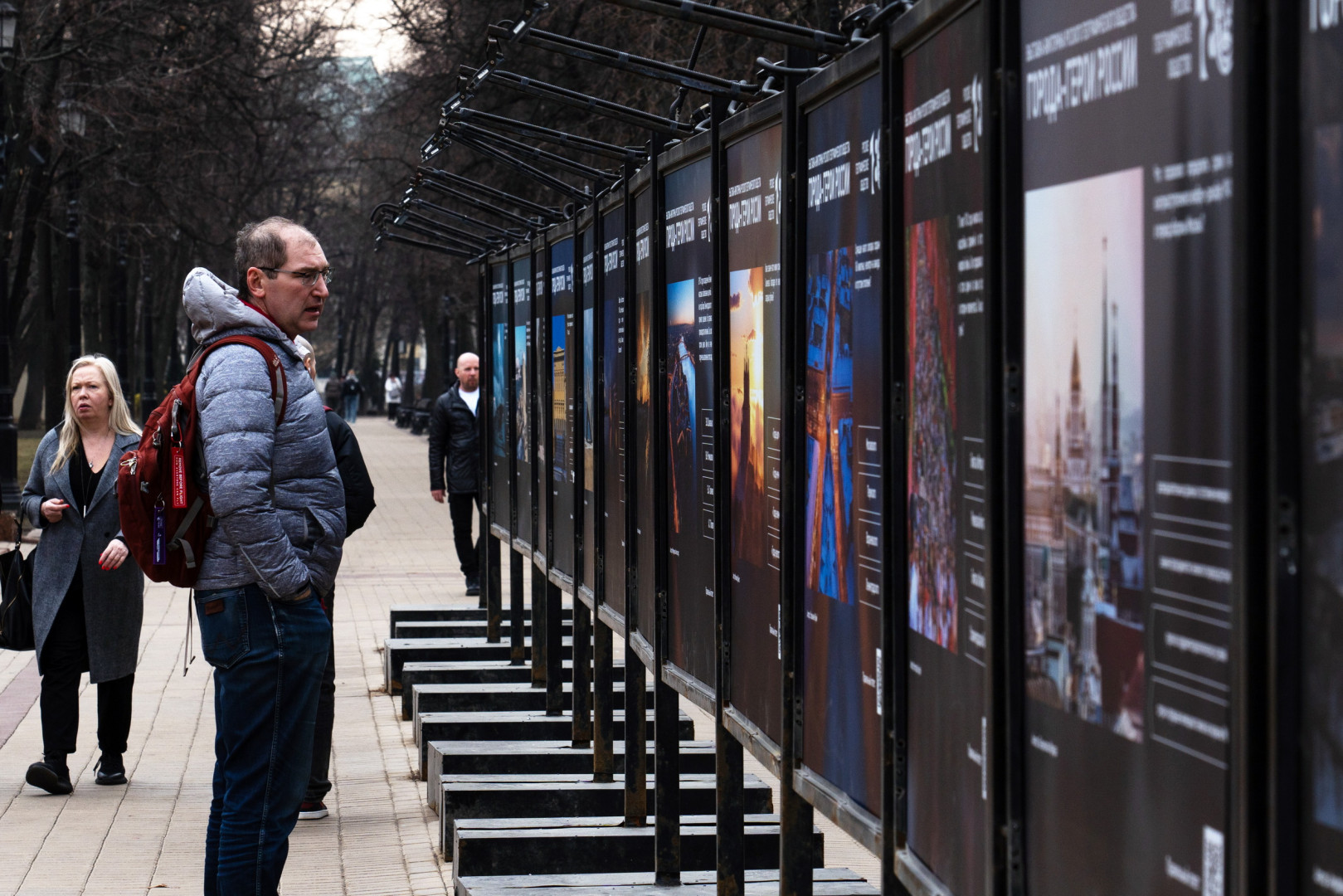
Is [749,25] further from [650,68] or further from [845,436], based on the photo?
[650,68]

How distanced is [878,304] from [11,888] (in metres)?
4.18

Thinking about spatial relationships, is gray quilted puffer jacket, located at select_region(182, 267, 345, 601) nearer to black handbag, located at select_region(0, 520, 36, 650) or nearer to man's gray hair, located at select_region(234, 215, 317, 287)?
man's gray hair, located at select_region(234, 215, 317, 287)

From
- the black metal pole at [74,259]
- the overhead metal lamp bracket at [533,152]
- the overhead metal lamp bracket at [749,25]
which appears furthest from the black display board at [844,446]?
the black metal pole at [74,259]

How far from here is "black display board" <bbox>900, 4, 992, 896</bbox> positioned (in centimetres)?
259

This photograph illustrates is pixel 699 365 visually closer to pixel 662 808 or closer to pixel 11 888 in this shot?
pixel 662 808

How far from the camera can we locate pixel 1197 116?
1881mm

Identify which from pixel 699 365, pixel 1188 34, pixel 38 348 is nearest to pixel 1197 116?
pixel 1188 34

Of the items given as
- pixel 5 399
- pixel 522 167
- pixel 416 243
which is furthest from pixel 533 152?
pixel 5 399

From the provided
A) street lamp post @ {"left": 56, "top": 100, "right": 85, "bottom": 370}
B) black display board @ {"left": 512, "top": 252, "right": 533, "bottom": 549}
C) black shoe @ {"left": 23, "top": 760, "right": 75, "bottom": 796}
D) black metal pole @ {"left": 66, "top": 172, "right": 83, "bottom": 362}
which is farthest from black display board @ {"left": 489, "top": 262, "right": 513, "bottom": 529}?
black metal pole @ {"left": 66, "top": 172, "right": 83, "bottom": 362}

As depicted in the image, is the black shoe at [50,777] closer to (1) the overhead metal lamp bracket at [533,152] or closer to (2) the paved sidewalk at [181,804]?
(2) the paved sidewalk at [181,804]

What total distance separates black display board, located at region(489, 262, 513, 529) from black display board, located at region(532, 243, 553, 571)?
958 mm

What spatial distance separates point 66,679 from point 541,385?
2.36 meters

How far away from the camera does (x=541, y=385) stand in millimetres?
8297

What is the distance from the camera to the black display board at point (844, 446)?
3.21 m
